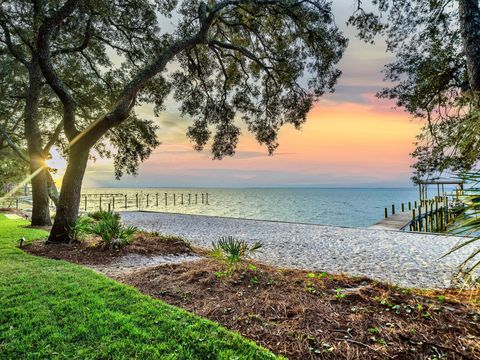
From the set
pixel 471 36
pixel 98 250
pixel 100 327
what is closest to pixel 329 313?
pixel 100 327

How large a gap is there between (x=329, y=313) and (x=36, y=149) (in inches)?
497

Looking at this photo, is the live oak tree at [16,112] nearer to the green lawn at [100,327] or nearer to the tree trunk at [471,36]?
the green lawn at [100,327]

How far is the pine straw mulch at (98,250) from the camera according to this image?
20.1 ft

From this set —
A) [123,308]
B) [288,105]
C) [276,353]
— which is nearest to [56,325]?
[123,308]

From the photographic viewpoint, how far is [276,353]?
92.6 inches

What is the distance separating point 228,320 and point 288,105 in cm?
967

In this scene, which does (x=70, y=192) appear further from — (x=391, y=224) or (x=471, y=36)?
(x=391, y=224)

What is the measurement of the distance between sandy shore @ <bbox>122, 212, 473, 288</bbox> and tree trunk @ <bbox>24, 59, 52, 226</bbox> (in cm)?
493

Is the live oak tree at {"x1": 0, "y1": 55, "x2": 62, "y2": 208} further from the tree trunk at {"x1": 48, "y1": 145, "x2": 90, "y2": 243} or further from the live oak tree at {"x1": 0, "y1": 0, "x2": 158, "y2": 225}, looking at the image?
the tree trunk at {"x1": 48, "y1": 145, "x2": 90, "y2": 243}

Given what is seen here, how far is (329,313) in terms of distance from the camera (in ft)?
9.56

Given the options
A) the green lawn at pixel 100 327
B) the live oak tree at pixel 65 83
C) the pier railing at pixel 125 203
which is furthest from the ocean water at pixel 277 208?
the green lawn at pixel 100 327

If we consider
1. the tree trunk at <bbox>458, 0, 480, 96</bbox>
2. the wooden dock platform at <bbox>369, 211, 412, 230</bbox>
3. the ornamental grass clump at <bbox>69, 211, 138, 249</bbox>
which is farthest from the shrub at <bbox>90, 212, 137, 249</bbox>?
the wooden dock platform at <bbox>369, 211, 412, 230</bbox>

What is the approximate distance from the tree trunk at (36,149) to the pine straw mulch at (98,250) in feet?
15.9

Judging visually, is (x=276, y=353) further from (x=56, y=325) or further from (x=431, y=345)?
(x=56, y=325)
